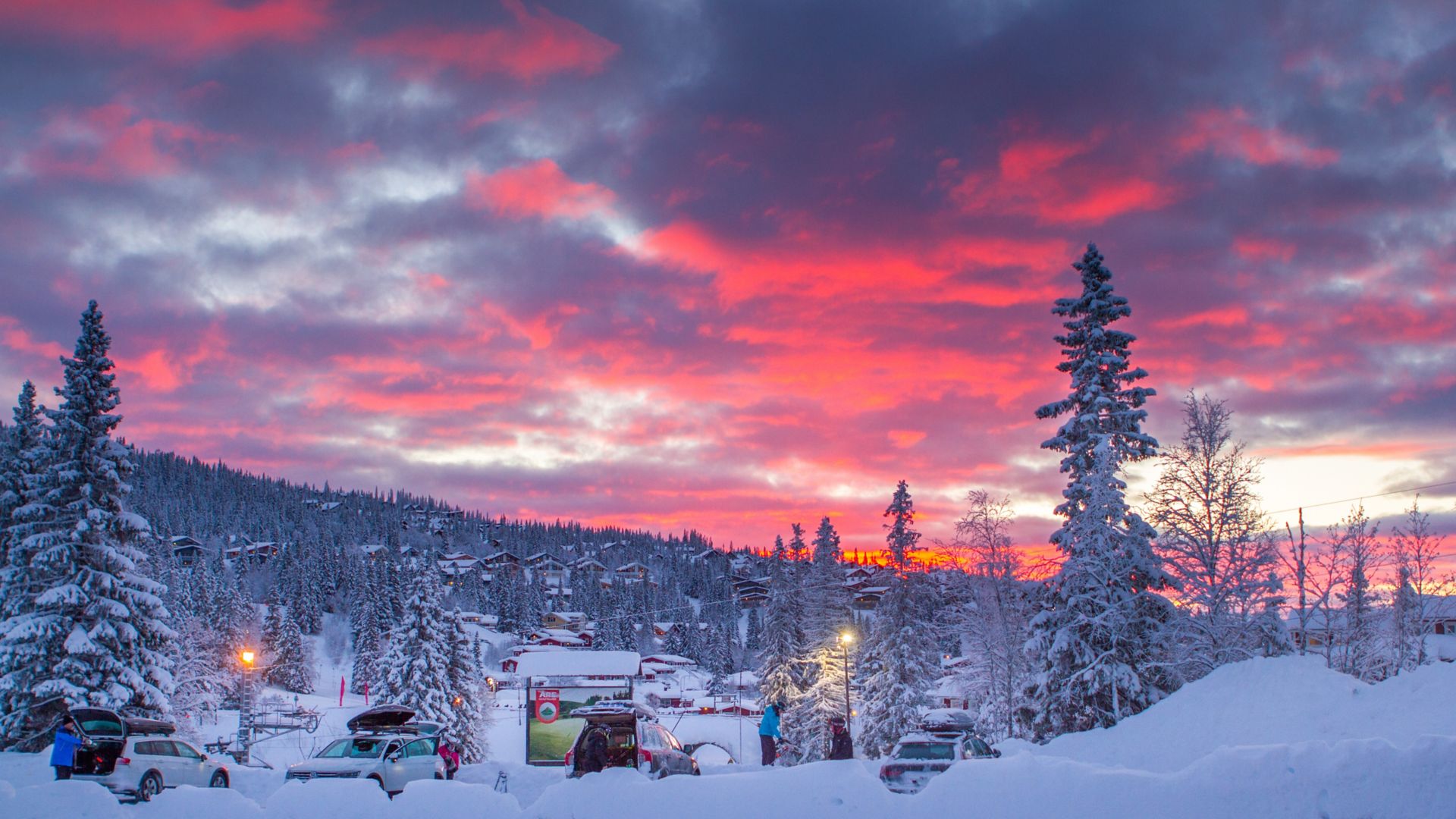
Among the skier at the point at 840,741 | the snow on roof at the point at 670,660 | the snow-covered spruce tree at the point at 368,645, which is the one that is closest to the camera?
the skier at the point at 840,741

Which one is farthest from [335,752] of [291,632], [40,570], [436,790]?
[291,632]

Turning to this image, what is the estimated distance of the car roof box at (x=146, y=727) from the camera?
20.3 m

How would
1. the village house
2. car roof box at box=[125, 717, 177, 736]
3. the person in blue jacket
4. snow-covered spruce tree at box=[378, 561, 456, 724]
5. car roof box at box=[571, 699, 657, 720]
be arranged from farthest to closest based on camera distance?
1. the village house
2. snow-covered spruce tree at box=[378, 561, 456, 724]
3. car roof box at box=[125, 717, 177, 736]
4. the person in blue jacket
5. car roof box at box=[571, 699, 657, 720]

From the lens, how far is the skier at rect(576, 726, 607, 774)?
18094 mm

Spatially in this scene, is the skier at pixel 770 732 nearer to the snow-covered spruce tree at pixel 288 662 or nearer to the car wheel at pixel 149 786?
the car wheel at pixel 149 786

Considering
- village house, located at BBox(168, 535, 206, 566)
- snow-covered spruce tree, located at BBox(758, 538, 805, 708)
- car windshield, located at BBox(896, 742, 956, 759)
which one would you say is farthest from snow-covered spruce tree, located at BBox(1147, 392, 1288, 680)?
village house, located at BBox(168, 535, 206, 566)

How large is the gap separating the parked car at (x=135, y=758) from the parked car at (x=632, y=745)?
28.4 feet

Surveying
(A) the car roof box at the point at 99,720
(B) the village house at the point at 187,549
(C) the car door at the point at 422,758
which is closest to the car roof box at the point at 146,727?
(A) the car roof box at the point at 99,720

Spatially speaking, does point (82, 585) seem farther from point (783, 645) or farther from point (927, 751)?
point (783, 645)

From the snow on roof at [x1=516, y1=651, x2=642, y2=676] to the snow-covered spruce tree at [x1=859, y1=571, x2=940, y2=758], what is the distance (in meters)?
25.1

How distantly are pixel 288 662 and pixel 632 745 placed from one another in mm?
96102

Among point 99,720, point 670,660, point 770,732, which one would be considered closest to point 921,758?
point 770,732

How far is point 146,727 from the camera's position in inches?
818

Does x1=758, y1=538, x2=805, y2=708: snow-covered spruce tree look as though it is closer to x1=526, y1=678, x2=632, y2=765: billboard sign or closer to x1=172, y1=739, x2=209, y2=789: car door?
x1=526, y1=678, x2=632, y2=765: billboard sign
